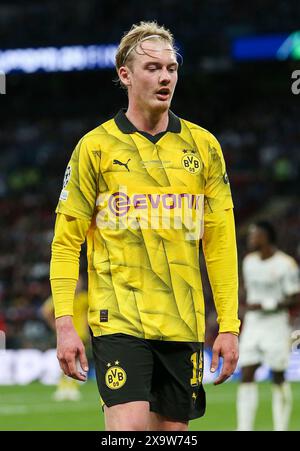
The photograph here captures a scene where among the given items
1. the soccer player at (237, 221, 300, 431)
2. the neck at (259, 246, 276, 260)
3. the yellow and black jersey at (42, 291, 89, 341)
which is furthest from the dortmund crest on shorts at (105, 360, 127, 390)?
the yellow and black jersey at (42, 291, 89, 341)

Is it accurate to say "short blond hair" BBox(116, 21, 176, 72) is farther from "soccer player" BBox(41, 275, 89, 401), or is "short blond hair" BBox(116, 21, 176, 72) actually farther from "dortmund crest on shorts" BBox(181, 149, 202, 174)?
"soccer player" BBox(41, 275, 89, 401)

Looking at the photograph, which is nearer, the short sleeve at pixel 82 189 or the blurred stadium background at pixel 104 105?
the short sleeve at pixel 82 189

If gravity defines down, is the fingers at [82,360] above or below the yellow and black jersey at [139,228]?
Result: below

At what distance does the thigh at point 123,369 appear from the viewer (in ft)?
16.3

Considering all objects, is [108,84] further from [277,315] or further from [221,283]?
[221,283]

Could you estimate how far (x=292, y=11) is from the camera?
2753cm

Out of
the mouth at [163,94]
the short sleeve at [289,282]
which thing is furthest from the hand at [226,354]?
the short sleeve at [289,282]

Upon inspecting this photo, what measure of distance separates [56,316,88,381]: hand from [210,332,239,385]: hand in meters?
0.60

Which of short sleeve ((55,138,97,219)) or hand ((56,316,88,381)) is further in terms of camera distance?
short sleeve ((55,138,97,219))

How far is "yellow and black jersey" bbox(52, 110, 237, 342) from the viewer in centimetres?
514

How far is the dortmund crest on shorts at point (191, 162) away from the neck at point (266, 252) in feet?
21.3

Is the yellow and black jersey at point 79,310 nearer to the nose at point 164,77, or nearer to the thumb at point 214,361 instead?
the thumb at point 214,361

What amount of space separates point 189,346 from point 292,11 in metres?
23.3

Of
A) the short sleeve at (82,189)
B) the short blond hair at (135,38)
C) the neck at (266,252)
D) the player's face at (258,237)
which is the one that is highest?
the short blond hair at (135,38)
